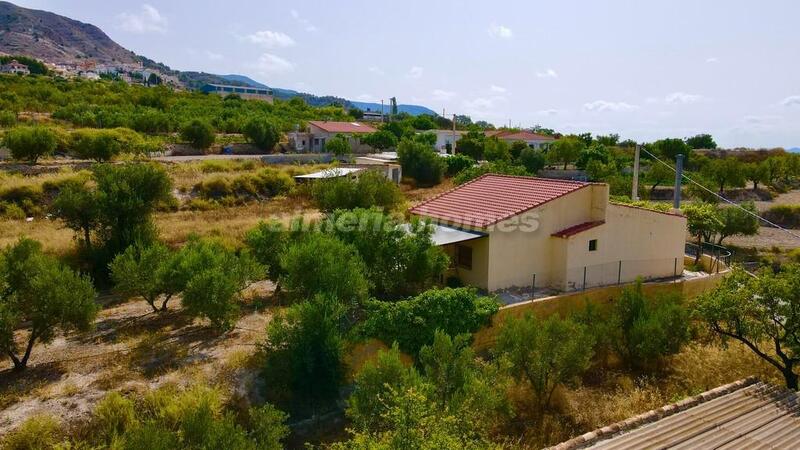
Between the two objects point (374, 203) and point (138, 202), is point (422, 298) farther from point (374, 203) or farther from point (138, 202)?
point (138, 202)

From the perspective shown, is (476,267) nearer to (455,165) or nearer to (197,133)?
(455,165)

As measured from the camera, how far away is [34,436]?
9.03 metres

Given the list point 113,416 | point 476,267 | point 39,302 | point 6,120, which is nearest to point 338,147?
point 6,120

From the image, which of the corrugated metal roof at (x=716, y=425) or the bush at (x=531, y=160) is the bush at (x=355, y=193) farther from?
the bush at (x=531, y=160)

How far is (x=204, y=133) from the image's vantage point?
155 feet

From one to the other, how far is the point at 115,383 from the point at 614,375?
39.8 feet

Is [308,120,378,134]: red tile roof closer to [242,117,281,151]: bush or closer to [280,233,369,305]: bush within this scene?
[242,117,281,151]: bush

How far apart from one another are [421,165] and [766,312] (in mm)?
31743

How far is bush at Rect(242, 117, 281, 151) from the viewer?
51750mm

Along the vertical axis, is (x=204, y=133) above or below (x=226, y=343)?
above

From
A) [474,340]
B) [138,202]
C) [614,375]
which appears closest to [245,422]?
[474,340]

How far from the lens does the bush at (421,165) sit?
4228 cm

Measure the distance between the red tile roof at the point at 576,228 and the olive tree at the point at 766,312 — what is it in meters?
4.73

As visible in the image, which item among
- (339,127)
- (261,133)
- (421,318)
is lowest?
(421,318)
